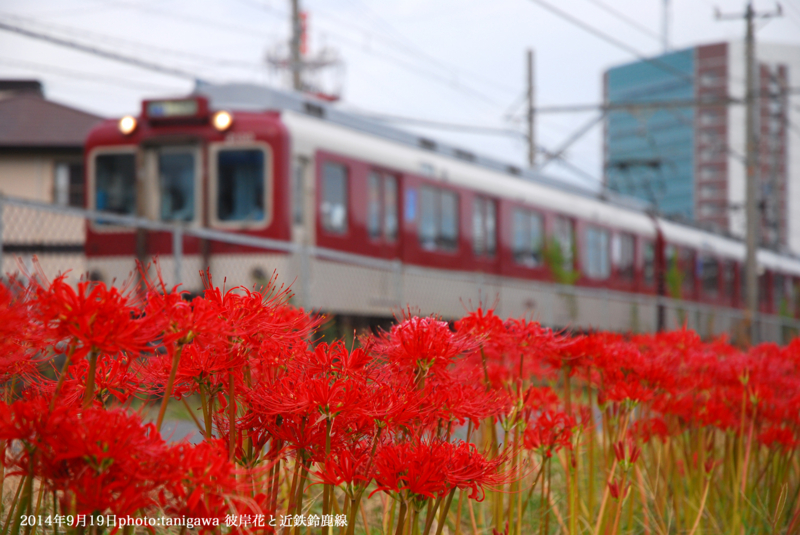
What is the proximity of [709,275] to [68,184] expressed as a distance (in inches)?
668

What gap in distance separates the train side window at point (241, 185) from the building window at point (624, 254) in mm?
8842

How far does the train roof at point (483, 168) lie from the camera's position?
→ 9695 mm

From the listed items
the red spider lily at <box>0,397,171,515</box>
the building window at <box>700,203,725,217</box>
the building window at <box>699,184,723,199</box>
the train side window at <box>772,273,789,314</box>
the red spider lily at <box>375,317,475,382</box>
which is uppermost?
the building window at <box>699,184,723,199</box>

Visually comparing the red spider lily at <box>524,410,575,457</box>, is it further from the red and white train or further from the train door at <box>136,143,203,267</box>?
the train door at <box>136,143,203,267</box>

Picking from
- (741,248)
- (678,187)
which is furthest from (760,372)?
(678,187)

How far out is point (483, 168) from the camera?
501 inches

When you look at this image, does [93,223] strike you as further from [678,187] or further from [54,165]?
[678,187]

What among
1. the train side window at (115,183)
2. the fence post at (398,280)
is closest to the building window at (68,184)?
the train side window at (115,183)

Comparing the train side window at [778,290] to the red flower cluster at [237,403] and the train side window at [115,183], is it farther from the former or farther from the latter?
the red flower cluster at [237,403]

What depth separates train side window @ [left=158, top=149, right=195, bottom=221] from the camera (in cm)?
943

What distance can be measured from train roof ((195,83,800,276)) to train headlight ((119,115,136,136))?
0.89 metres

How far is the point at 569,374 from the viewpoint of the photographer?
2264 mm

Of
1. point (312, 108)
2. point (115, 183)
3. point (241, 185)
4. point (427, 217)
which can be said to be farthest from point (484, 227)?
point (115, 183)

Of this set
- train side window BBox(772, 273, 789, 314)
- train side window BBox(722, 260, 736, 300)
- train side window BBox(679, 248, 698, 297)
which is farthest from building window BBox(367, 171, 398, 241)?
train side window BBox(772, 273, 789, 314)
